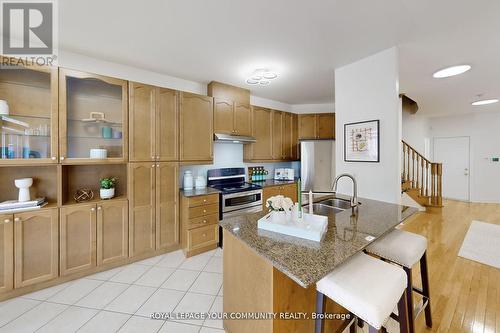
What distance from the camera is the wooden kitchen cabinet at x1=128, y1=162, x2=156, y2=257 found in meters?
2.49

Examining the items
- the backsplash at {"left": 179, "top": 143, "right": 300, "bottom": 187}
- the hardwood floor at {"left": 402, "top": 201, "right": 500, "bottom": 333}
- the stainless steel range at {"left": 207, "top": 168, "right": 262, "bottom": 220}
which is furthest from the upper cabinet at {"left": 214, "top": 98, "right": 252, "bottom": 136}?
the hardwood floor at {"left": 402, "top": 201, "right": 500, "bottom": 333}

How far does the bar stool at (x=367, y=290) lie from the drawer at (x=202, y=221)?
2012 millimetres

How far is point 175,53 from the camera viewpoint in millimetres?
2385

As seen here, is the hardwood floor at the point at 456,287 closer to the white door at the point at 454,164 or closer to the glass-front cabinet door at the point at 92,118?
the white door at the point at 454,164

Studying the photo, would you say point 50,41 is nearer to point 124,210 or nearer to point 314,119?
point 124,210

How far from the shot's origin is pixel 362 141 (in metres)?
2.50

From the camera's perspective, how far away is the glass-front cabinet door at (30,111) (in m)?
1.98

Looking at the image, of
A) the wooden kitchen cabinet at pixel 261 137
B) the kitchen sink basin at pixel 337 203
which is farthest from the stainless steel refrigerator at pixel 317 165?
the kitchen sink basin at pixel 337 203

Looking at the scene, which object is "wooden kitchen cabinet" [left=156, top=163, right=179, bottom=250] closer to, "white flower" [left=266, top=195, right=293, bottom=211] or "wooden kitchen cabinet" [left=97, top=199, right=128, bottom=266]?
"wooden kitchen cabinet" [left=97, top=199, right=128, bottom=266]

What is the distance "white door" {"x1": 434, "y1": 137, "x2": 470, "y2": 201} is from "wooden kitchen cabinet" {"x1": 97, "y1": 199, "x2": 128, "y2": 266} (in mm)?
8578

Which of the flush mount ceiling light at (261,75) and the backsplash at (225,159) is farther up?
the flush mount ceiling light at (261,75)

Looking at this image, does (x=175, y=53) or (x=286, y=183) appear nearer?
(x=175, y=53)

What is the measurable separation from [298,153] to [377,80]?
7.28 ft

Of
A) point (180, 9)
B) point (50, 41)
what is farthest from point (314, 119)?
point (50, 41)
